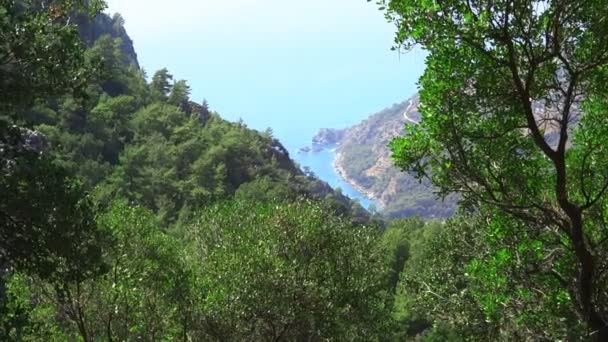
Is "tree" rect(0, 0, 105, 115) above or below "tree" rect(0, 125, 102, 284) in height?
above

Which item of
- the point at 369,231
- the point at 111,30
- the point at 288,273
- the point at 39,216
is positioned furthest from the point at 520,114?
the point at 111,30

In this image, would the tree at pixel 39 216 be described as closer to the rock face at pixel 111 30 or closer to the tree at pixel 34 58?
the tree at pixel 34 58

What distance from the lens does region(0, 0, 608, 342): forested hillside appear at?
9.09 meters

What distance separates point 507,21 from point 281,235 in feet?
44.2

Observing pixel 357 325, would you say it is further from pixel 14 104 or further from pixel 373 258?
pixel 14 104

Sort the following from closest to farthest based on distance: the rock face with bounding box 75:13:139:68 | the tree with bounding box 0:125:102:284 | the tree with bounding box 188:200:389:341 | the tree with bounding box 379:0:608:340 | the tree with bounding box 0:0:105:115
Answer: the tree with bounding box 379:0:608:340 → the tree with bounding box 0:125:102:284 → the tree with bounding box 0:0:105:115 → the tree with bounding box 188:200:389:341 → the rock face with bounding box 75:13:139:68

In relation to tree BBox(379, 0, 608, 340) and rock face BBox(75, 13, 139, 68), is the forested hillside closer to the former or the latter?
tree BBox(379, 0, 608, 340)

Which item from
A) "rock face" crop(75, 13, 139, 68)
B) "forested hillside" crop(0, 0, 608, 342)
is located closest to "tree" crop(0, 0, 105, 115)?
"forested hillside" crop(0, 0, 608, 342)

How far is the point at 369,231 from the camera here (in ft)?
76.1

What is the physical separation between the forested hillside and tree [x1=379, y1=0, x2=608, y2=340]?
0.10 ft

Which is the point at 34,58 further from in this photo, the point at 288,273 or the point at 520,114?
the point at 288,273

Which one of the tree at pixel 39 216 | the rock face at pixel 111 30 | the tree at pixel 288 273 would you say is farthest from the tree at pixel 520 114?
the rock face at pixel 111 30

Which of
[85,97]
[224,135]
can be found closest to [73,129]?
[224,135]

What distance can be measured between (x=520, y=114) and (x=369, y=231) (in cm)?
1418
